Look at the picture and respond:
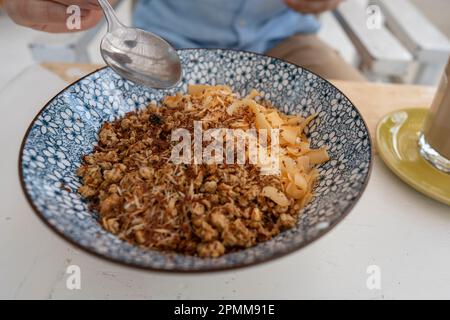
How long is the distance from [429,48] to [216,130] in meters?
0.83

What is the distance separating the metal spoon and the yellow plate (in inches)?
17.2

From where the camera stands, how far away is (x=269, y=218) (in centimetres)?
58

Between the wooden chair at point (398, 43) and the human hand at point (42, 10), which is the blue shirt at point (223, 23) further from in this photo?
the human hand at point (42, 10)

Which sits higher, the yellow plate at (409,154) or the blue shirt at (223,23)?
the blue shirt at (223,23)

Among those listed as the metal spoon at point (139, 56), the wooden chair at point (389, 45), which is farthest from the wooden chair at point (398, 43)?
the metal spoon at point (139, 56)

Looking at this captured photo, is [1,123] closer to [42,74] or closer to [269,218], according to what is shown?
[42,74]

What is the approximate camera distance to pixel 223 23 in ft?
4.25

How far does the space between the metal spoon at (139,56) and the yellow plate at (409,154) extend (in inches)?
17.2

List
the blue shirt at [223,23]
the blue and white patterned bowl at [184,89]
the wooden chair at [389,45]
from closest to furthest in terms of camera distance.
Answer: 1. the blue and white patterned bowl at [184,89]
2. the wooden chair at [389,45]
3. the blue shirt at [223,23]

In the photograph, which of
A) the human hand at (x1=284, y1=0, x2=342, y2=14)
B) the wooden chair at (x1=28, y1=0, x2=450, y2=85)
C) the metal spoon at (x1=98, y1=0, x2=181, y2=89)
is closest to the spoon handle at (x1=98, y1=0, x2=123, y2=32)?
the metal spoon at (x1=98, y1=0, x2=181, y2=89)

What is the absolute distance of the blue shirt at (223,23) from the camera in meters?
1.27

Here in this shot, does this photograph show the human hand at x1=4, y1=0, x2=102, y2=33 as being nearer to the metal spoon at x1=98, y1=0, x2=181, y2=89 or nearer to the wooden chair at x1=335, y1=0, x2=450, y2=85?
the metal spoon at x1=98, y1=0, x2=181, y2=89

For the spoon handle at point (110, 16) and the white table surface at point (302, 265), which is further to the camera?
the spoon handle at point (110, 16)
